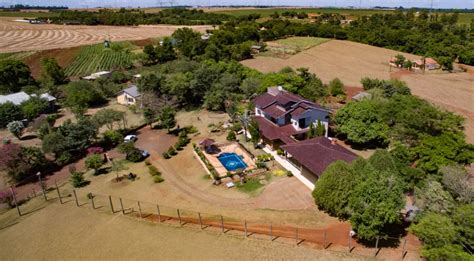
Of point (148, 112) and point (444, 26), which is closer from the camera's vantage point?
point (148, 112)

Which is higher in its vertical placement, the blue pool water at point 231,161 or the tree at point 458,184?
the tree at point 458,184

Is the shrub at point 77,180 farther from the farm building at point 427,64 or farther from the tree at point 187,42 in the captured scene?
the farm building at point 427,64

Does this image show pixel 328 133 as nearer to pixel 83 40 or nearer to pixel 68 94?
pixel 68 94

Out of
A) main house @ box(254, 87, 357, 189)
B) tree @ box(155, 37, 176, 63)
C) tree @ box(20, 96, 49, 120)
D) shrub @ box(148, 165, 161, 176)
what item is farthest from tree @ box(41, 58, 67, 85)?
main house @ box(254, 87, 357, 189)

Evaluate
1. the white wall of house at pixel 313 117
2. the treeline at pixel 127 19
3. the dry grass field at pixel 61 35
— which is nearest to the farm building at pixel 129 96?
the white wall of house at pixel 313 117

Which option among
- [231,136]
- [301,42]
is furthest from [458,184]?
[301,42]

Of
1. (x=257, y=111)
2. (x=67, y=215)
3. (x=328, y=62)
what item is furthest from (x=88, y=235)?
(x=328, y=62)

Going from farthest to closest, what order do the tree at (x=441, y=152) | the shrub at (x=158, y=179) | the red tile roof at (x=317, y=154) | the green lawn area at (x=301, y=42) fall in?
the green lawn area at (x=301, y=42) < the shrub at (x=158, y=179) < the red tile roof at (x=317, y=154) < the tree at (x=441, y=152)
